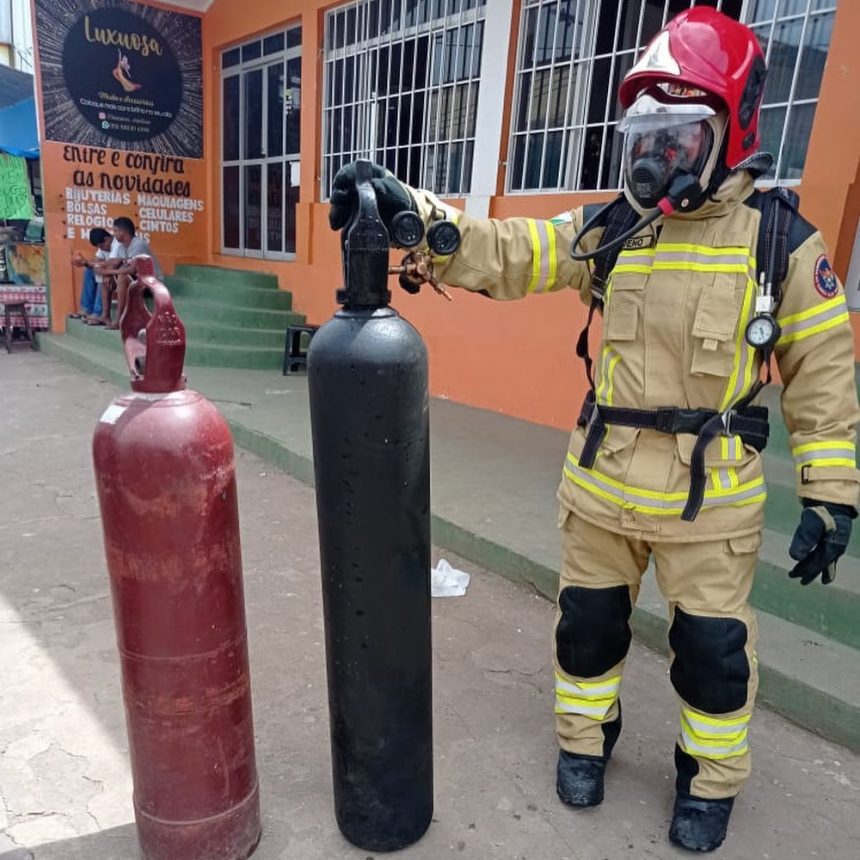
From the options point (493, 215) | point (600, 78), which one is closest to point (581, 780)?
point (600, 78)

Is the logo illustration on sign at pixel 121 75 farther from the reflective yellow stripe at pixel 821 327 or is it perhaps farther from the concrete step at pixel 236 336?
the reflective yellow stripe at pixel 821 327

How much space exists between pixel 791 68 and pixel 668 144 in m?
2.78

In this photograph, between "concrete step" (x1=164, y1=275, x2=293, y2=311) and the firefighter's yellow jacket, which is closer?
the firefighter's yellow jacket

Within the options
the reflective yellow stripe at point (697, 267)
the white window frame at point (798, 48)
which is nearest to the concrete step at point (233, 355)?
the white window frame at point (798, 48)

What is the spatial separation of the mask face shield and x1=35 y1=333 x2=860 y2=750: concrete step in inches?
65.4

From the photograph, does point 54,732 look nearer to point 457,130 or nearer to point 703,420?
point 703,420

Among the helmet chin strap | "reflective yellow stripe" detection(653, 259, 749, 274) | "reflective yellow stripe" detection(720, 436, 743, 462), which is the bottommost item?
"reflective yellow stripe" detection(720, 436, 743, 462)

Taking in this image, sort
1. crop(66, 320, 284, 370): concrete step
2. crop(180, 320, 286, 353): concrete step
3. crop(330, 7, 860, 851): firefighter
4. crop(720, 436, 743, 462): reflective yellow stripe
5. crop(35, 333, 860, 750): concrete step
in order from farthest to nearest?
1. crop(180, 320, 286, 353): concrete step
2. crop(66, 320, 284, 370): concrete step
3. crop(35, 333, 860, 750): concrete step
4. crop(720, 436, 743, 462): reflective yellow stripe
5. crop(330, 7, 860, 851): firefighter

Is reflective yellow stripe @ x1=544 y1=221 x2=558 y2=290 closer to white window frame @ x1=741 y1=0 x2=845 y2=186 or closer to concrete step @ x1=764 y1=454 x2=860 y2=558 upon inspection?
concrete step @ x1=764 y1=454 x2=860 y2=558

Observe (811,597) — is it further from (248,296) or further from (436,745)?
(248,296)

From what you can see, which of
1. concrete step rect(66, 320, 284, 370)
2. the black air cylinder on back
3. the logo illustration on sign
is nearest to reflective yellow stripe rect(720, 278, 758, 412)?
the black air cylinder on back

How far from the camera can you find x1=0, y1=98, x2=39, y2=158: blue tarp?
9758 mm

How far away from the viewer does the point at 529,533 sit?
339 centimetres

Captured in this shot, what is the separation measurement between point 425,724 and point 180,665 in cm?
62
